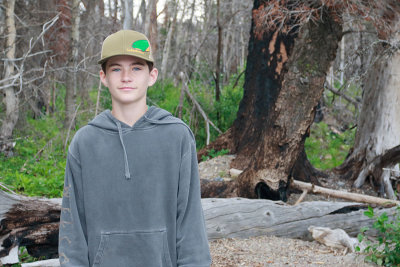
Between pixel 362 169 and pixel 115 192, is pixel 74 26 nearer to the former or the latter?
A: pixel 362 169

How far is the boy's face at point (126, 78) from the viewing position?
2148 mm

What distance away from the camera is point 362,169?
28.0 feet

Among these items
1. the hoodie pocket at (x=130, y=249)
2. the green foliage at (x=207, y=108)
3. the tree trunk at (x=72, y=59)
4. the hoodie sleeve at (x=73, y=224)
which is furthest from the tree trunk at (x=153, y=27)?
the hoodie pocket at (x=130, y=249)

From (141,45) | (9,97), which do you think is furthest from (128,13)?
(141,45)

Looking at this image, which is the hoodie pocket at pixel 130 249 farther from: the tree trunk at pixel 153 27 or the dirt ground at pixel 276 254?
the tree trunk at pixel 153 27

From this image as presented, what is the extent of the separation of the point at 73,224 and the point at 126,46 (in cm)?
83

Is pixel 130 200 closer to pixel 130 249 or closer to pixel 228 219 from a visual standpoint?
pixel 130 249

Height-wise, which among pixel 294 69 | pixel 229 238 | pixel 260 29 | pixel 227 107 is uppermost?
pixel 260 29

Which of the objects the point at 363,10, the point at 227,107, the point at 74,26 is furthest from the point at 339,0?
the point at 74,26

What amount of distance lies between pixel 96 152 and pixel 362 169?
23.7 feet

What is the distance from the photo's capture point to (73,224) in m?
2.12

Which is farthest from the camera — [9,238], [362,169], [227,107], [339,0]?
[227,107]

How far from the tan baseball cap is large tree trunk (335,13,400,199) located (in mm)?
6497

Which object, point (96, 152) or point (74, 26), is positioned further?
point (74, 26)
